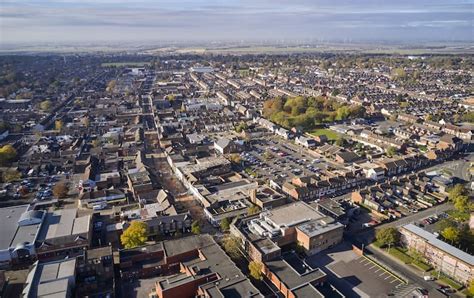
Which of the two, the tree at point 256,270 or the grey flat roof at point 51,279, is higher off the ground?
the grey flat roof at point 51,279

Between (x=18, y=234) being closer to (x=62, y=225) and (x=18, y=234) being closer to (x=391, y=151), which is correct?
(x=62, y=225)

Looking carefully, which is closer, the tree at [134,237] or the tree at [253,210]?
the tree at [134,237]

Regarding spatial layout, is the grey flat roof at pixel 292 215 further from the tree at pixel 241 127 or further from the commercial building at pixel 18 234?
the tree at pixel 241 127

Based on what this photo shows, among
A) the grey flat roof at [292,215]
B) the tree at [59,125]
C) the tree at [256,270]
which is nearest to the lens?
the tree at [256,270]

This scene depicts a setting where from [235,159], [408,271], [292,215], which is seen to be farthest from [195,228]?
[235,159]

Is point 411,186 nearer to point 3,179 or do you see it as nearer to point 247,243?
point 247,243

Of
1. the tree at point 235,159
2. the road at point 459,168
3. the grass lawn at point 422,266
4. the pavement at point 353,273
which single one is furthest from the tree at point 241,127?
the grass lawn at point 422,266
